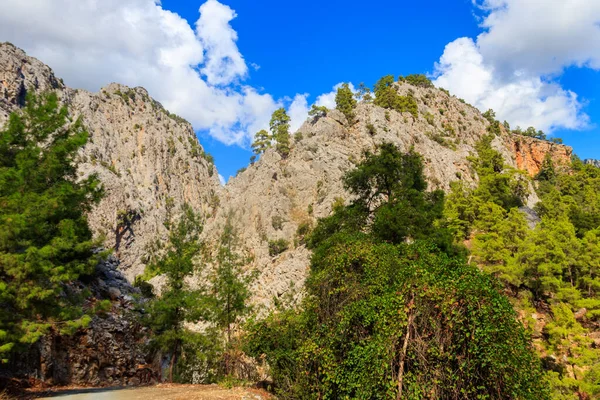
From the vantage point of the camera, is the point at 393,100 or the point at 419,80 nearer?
the point at 393,100

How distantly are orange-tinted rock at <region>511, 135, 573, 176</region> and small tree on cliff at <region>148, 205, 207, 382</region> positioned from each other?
9044 centimetres

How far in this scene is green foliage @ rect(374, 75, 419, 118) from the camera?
70.9 meters

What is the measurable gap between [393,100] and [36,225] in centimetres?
6839

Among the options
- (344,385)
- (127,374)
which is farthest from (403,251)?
(127,374)

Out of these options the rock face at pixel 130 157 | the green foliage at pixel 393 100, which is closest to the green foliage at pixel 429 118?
the green foliage at pixel 393 100

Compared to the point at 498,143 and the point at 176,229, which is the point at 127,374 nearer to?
the point at 176,229

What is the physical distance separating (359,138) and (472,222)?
871 inches

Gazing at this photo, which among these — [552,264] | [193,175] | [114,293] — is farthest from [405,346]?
[193,175]

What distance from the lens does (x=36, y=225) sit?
38.1 feet

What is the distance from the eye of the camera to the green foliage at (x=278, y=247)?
48844 millimetres

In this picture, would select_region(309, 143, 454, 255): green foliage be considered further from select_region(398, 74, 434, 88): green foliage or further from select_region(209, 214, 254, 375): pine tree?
select_region(398, 74, 434, 88): green foliage

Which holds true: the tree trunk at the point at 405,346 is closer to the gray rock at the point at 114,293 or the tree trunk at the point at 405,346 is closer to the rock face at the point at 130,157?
the gray rock at the point at 114,293

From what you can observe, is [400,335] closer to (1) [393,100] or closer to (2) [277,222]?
(2) [277,222]

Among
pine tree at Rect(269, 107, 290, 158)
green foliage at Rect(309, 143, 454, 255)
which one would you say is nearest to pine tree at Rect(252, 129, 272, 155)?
pine tree at Rect(269, 107, 290, 158)
